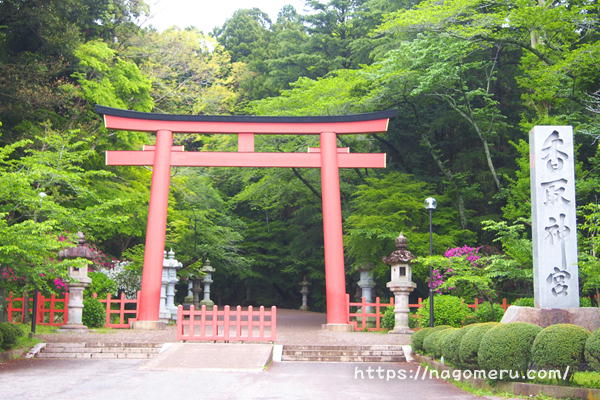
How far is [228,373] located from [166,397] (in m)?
2.82

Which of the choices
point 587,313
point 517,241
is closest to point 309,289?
point 517,241

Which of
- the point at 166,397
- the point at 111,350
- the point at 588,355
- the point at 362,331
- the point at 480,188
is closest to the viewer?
the point at 588,355

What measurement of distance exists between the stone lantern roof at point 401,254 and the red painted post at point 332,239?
1.48m

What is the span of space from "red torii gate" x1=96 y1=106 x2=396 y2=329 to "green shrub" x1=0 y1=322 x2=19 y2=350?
5450 mm

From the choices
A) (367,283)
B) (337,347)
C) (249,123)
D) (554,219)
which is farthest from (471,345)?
(367,283)

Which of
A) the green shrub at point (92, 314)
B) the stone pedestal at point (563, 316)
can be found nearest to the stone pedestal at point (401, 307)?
the stone pedestal at point (563, 316)

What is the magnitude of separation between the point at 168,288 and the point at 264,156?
24.7ft

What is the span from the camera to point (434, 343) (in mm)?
11820

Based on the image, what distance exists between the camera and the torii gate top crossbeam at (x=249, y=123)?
1845 cm

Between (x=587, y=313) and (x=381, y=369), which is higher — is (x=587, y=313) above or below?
above

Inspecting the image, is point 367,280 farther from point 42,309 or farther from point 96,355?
point 96,355

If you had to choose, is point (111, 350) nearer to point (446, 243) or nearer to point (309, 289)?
point (446, 243)

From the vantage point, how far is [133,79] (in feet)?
77.8

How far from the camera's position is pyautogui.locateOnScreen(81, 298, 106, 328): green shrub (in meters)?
18.1
